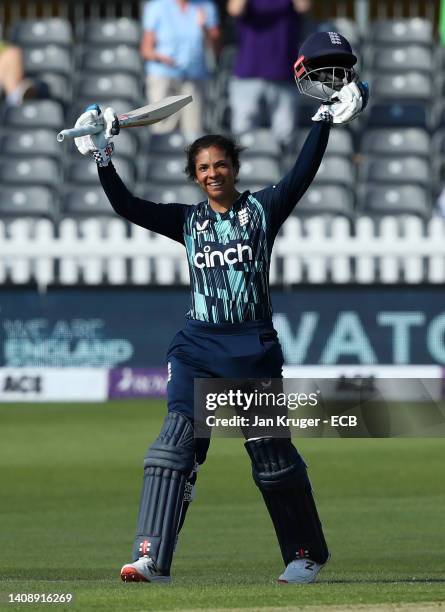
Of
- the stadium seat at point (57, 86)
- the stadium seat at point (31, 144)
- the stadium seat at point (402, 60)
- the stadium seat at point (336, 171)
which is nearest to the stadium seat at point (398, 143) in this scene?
the stadium seat at point (336, 171)

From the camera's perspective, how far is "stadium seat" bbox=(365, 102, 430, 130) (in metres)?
19.0

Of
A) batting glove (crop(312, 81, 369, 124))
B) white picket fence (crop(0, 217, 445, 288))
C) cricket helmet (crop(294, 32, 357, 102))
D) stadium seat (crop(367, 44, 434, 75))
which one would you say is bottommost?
white picket fence (crop(0, 217, 445, 288))

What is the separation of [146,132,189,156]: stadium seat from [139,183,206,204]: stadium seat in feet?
2.14

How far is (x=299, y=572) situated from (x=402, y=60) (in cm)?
1414

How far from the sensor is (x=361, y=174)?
17922 mm

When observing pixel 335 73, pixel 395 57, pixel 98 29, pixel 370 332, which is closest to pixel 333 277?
pixel 370 332

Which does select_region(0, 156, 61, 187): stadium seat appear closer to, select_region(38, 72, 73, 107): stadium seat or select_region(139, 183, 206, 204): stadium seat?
select_region(139, 183, 206, 204): stadium seat

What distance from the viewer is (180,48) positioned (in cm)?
1800

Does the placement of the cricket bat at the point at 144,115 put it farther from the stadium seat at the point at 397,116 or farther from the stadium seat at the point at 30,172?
the stadium seat at the point at 397,116

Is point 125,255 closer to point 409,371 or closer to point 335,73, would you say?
point 409,371

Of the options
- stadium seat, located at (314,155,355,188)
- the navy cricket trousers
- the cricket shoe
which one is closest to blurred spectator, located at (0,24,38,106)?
stadium seat, located at (314,155,355,188)

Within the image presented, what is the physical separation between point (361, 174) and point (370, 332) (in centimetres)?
293

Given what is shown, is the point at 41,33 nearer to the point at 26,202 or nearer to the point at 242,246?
the point at 26,202

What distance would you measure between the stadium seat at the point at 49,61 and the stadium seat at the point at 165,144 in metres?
2.68
